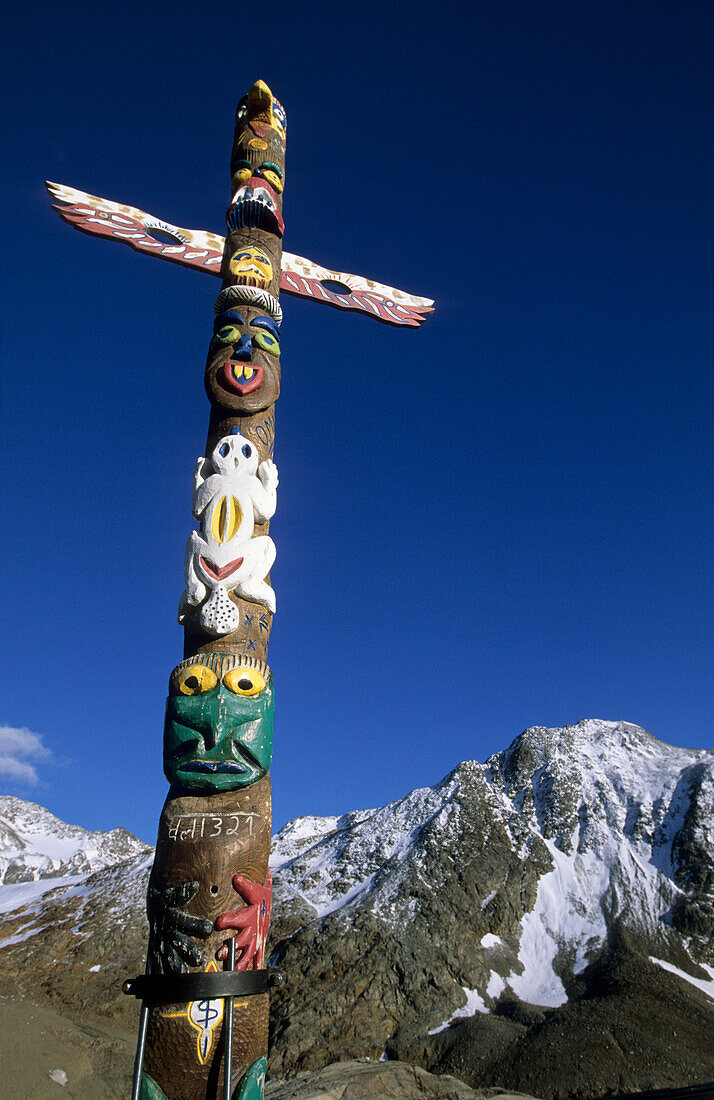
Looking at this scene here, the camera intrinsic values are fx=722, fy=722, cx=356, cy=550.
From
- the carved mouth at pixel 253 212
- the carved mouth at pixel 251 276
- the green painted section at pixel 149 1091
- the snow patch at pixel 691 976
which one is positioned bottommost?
the snow patch at pixel 691 976

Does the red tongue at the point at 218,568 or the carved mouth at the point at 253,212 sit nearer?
the red tongue at the point at 218,568

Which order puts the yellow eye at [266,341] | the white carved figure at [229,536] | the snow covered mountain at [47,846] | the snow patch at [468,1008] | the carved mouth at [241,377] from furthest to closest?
the snow covered mountain at [47,846], the snow patch at [468,1008], the yellow eye at [266,341], the carved mouth at [241,377], the white carved figure at [229,536]

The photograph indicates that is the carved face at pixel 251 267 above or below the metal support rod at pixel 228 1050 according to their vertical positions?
above

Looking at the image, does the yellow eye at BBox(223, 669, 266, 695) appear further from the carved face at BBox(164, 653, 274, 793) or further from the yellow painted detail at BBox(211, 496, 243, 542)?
the yellow painted detail at BBox(211, 496, 243, 542)

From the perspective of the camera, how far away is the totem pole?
4715mm

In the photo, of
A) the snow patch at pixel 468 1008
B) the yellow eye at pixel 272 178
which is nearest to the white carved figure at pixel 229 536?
the yellow eye at pixel 272 178

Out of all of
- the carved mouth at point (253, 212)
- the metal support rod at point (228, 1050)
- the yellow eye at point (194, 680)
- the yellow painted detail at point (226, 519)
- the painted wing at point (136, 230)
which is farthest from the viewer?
the painted wing at point (136, 230)

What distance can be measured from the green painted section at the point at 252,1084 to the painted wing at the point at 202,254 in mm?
9571

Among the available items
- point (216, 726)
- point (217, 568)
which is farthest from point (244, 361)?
point (216, 726)

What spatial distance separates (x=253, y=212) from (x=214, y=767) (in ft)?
24.2

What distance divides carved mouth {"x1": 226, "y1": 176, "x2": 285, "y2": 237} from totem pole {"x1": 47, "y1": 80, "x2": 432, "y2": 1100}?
1.3 inches

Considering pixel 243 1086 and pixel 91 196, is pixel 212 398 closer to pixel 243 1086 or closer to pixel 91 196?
pixel 91 196

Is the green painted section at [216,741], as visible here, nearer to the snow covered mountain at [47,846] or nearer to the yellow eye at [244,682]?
the yellow eye at [244,682]

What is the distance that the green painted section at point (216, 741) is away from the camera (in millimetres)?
5566
